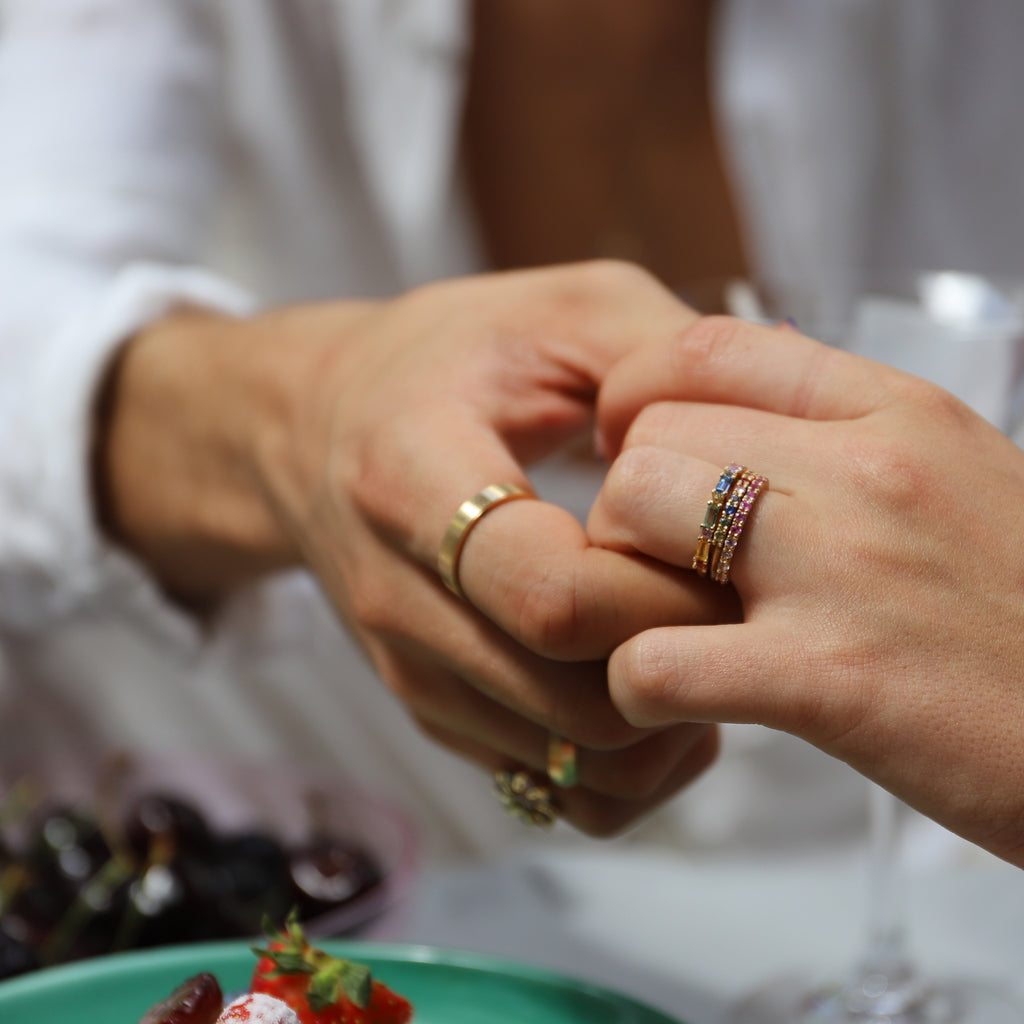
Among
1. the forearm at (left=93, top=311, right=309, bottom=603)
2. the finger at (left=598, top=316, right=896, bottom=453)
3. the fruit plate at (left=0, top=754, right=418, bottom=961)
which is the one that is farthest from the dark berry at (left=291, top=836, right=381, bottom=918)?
the finger at (left=598, top=316, right=896, bottom=453)

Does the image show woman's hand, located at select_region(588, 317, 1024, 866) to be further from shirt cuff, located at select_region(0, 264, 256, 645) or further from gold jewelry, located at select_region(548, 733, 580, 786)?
shirt cuff, located at select_region(0, 264, 256, 645)

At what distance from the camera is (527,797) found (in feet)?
0.93

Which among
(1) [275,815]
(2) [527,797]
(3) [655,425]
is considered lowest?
(1) [275,815]

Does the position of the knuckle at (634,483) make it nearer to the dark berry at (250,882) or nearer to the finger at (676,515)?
the finger at (676,515)

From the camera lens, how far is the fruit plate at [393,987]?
Result: 0.24 meters

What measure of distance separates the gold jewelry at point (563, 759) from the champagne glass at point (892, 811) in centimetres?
9

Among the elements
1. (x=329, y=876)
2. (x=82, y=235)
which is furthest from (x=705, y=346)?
(x=82, y=235)

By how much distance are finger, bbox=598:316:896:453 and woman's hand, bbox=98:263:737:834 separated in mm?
17

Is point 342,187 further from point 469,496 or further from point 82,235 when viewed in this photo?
point 469,496

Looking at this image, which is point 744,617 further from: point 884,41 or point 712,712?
point 884,41

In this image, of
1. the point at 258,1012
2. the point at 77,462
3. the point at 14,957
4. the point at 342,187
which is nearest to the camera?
the point at 258,1012

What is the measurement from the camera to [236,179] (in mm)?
700

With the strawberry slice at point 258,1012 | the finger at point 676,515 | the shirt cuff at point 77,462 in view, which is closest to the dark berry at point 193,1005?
the strawberry slice at point 258,1012

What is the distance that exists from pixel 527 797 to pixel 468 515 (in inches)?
3.6
